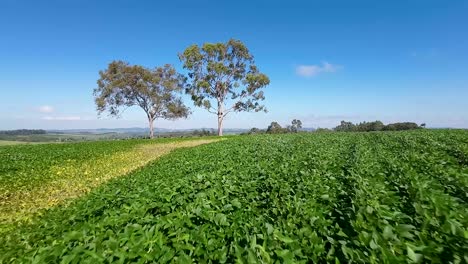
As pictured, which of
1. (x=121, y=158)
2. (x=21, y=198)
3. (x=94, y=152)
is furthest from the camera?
(x=94, y=152)

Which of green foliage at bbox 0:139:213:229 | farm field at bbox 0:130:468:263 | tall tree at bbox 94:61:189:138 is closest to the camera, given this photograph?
farm field at bbox 0:130:468:263

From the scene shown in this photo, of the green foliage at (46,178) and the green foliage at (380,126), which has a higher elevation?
the green foliage at (380,126)

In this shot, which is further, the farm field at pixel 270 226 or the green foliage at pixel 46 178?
the green foliage at pixel 46 178

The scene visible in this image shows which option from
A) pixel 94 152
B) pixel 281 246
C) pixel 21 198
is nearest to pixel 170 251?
pixel 281 246

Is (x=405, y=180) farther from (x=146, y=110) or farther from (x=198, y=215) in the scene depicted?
(x=146, y=110)

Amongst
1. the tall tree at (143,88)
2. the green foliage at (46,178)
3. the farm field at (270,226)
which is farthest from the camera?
the tall tree at (143,88)

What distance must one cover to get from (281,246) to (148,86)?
59.9 m

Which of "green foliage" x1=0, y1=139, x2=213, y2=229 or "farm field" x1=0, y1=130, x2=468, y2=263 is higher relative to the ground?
"farm field" x1=0, y1=130, x2=468, y2=263

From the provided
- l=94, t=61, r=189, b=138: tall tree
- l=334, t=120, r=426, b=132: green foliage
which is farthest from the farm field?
l=334, t=120, r=426, b=132: green foliage

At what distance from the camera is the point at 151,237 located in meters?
3.75

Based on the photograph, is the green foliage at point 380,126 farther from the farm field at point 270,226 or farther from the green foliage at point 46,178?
the farm field at point 270,226

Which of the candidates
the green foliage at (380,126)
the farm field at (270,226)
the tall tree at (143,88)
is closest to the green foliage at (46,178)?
the farm field at (270,226)

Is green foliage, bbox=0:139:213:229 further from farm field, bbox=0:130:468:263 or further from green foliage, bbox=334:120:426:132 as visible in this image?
green foliage, bbox=334:120:426:132

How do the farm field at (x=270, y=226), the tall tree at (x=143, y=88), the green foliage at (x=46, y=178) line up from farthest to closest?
the tall tree at (x=143, y=88), the green foliage at (x=46, y=178), the farm field at (x=270, y=226)
